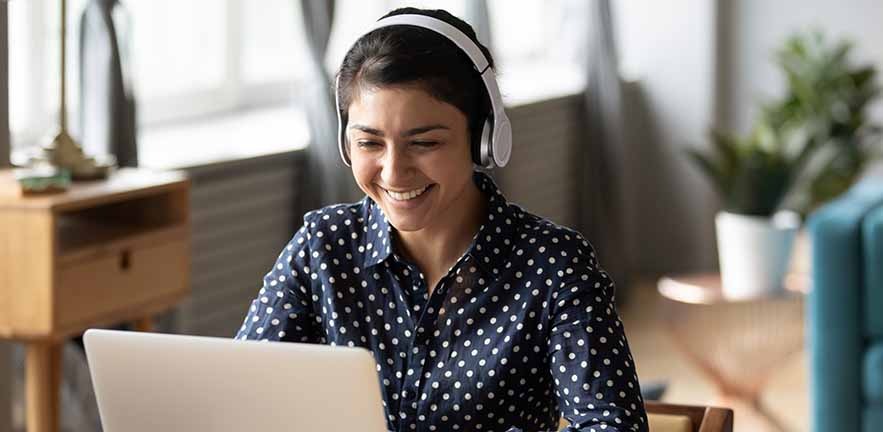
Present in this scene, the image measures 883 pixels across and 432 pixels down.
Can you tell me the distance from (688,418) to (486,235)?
39cm

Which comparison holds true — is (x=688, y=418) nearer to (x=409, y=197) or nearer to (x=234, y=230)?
(x=409, y=197)

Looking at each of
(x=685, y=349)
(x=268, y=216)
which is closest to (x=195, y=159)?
(x=268, y=216)

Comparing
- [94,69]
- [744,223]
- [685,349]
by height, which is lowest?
[685,349]

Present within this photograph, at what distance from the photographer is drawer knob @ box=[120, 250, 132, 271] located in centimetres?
277

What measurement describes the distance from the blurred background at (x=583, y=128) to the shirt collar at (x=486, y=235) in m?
1.44

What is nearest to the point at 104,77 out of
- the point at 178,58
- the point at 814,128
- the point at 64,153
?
the point at 64,153

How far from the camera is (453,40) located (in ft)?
5.26

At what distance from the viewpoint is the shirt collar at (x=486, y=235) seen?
5.48ft

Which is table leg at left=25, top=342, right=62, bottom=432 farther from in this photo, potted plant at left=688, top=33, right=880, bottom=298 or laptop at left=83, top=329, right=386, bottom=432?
potted plant at left=688, top=33, right=880, bottom=298

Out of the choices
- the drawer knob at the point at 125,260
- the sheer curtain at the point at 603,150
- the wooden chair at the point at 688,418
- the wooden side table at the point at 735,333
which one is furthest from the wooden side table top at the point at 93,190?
the sheer curtain at the point at 603,150

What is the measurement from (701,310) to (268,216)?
1295 millimetres

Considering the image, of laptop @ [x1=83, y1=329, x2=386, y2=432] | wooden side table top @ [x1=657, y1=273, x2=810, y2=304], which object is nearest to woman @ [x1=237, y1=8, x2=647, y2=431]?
laptop @ [x1=83, y1=329, x2=386, y2=432]

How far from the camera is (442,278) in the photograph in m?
1.67

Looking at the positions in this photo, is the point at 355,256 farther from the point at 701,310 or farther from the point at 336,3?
the point at 701,310
